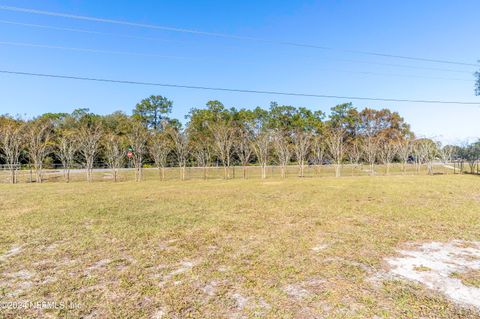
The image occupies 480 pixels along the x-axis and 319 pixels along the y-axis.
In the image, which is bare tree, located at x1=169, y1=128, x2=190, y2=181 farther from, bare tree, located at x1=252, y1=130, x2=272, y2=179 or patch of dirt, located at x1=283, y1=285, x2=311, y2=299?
patch of dirt, located at x1=283, y1=285, x2=311, y2=299

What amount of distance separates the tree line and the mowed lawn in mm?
13819

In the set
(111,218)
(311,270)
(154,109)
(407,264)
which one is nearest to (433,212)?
(407,264)

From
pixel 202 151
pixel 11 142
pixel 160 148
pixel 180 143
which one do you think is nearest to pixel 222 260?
pixel 180 143

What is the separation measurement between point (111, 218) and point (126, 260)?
287 centimetres

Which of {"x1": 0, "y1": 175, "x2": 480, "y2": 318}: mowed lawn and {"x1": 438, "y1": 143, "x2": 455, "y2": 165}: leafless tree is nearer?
{"x1": 0, "y1": 175, "x2": 480, "y2": 318}: mowed lawn

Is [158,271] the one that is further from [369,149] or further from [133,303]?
[369,149]

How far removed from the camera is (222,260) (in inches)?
136

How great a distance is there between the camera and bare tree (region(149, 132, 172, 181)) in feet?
66.7

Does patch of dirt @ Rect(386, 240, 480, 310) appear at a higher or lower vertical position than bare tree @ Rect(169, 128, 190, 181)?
lower

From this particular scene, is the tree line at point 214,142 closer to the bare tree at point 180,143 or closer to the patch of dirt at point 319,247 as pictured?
the bare tree at point 180,143

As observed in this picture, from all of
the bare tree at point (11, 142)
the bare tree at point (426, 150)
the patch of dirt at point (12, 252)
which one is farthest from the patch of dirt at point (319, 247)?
the bare tree at point (426, 150)

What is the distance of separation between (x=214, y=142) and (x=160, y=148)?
512 cm

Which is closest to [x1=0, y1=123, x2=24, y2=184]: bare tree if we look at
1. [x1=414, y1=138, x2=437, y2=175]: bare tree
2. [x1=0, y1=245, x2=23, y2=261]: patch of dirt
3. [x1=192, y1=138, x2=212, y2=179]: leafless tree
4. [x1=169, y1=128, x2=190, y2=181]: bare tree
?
[x1=169, y1=128, x2=190, y2=181]: bare tree

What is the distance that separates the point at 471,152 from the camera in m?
25.2
